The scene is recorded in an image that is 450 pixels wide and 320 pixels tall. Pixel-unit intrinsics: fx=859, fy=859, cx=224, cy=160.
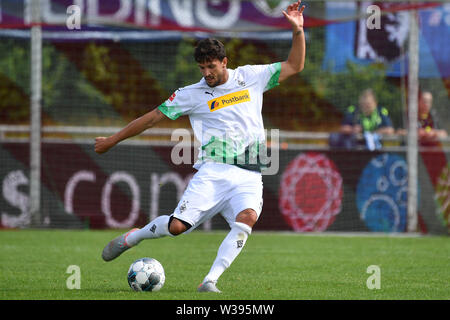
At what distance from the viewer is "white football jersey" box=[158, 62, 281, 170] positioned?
714 cm

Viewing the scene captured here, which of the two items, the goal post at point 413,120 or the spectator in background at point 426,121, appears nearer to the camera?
the goal post at point 413,120

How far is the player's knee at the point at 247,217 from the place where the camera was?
695 centimetres

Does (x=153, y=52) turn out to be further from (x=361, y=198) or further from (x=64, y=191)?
(x=361, y=198)

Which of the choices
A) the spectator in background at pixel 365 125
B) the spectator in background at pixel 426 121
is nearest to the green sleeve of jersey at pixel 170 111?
the spectator in background at pixel 365 125

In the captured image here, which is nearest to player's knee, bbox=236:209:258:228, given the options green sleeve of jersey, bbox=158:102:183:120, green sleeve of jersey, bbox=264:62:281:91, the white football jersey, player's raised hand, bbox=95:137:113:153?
the white football jersey

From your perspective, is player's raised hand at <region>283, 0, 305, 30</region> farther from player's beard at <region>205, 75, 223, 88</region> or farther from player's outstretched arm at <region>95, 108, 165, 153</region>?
player's outstretched arm at <region>95, 108, 165, 153</region>

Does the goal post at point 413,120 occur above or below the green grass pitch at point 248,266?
above

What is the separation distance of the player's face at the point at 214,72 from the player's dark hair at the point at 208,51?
1.7 inches

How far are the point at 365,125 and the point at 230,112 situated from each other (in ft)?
26.3

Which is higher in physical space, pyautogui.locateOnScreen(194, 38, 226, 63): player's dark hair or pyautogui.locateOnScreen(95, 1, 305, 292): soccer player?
pyautogui.locateOnScreen(194, 38, 226, 63): player's dark hair

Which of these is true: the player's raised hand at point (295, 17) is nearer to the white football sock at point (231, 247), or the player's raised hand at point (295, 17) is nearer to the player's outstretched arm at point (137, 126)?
the player's outstretched arm at point (137, 126)

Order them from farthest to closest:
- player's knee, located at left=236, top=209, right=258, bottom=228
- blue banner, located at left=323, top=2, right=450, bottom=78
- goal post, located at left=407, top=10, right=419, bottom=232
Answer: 1. blue banner, located at left=323, top=2, right=450, bottom=78
2. goal post, located at left=407, top=10, right=419, bottom=232
3. player's knee, located at left=236, top=209, right=258, bottom=228

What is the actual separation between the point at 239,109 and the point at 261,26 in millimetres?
8105

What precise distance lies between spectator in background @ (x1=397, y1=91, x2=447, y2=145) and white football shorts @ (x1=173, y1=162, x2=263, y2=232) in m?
8.01
